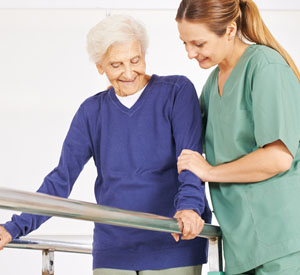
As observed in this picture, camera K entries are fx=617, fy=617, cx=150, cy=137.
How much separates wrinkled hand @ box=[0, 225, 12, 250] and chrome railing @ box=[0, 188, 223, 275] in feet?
1.38

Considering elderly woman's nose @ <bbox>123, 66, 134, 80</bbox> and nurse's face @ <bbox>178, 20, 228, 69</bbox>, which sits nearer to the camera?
nurse's face @ <bbox>178, 20, 228, 69</bbox>

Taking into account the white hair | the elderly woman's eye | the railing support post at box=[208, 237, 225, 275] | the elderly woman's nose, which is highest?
the white hair

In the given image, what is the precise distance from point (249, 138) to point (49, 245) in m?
0.70

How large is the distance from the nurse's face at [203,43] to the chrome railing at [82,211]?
1.46ft

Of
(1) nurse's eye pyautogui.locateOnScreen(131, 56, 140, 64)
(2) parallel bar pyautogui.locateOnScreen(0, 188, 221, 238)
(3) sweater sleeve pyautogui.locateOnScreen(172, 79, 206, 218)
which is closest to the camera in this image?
(2) parallel bar pyautogui.locateOnScreen(0, 188, 221, 238)

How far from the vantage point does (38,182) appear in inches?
187

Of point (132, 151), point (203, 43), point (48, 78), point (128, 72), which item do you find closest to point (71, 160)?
point (132, 151)

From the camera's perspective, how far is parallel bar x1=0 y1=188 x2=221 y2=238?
111 centimetres

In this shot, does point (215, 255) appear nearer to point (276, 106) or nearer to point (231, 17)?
point (276, 106)

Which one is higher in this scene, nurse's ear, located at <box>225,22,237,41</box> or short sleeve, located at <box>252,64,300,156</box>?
nurse's ear, located at <box>225,22,237,41</box>

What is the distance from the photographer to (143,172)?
1766mm

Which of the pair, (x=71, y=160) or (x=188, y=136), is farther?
(x=71, y=160)

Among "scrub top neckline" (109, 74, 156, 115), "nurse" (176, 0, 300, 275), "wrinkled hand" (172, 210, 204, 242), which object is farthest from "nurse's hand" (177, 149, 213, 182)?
"scrub top neckline" (109, 74, 156, 115)

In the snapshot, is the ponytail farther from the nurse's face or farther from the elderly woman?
the elderly woman
